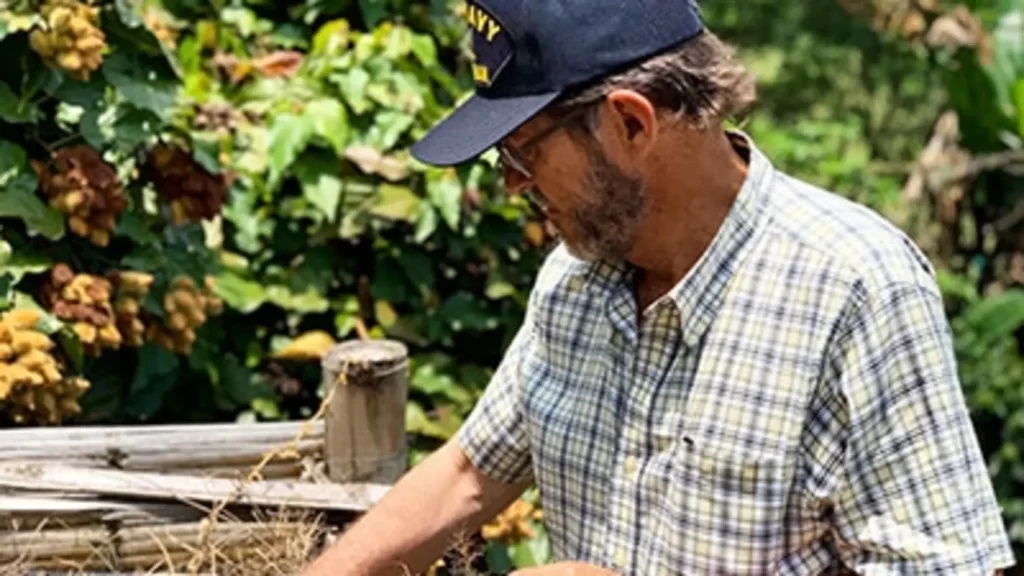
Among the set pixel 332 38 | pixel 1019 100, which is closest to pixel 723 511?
pixel 332 38

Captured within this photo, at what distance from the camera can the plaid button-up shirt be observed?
71.5 inches

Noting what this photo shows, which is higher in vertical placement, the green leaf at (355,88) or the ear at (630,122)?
the ear at (630,122)

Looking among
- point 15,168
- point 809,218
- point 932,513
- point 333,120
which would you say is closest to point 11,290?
point 15,168

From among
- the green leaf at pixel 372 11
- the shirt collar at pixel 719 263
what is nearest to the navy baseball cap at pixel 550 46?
the shirt collar at pixel 719 263

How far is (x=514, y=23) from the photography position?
1.92m

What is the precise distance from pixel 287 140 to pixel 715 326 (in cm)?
146

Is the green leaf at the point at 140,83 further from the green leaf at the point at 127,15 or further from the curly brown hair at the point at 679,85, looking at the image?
the curly brown hair at the point at 679,85

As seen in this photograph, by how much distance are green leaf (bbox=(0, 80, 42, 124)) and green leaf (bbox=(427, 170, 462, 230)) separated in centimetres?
83

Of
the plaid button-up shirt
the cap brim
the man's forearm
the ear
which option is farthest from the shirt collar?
the man's forearm

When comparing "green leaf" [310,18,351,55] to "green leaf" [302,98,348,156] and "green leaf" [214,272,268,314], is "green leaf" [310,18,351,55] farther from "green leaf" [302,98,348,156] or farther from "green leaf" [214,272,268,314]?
"green leaf" [214,272,268,314]

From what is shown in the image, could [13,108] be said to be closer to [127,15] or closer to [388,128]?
[127,15]

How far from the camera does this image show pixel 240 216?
3.34 metres

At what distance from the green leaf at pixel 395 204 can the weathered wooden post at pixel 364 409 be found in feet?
2.03

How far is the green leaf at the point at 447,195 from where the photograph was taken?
127 inches
